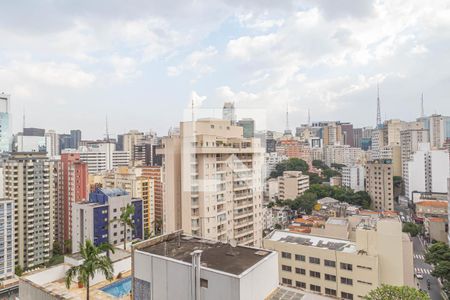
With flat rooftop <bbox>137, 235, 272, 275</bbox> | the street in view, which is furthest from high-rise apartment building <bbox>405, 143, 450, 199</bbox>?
flat rooftop <bbox>137, 235, 272, 275</bbox>

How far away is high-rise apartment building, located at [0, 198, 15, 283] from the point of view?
10.4 metres

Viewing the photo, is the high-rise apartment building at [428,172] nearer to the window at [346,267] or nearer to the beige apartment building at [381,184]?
the beige apartment building at [381,184]

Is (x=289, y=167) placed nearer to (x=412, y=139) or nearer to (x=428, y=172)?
(x=428, y=172)

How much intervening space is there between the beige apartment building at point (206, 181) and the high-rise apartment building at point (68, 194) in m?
8.28

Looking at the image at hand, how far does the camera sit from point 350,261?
632 cm

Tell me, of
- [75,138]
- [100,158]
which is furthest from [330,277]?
[75,138]

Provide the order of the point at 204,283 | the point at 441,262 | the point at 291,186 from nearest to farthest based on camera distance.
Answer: the point at 204,283 → the point at 441,262 → the point at 291,186

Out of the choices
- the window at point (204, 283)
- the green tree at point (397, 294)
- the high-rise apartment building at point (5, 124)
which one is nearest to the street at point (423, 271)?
the green tree at point (397, 294)

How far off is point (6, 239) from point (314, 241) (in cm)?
986

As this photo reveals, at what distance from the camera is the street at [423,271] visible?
380 inches

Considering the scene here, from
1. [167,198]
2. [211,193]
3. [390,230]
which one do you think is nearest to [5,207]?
[167,198]

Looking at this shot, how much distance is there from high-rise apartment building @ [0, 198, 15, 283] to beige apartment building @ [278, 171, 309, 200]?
14.4 m

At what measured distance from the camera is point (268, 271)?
10.8 feet

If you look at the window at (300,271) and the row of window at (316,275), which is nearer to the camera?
the row of window at (316,275)
